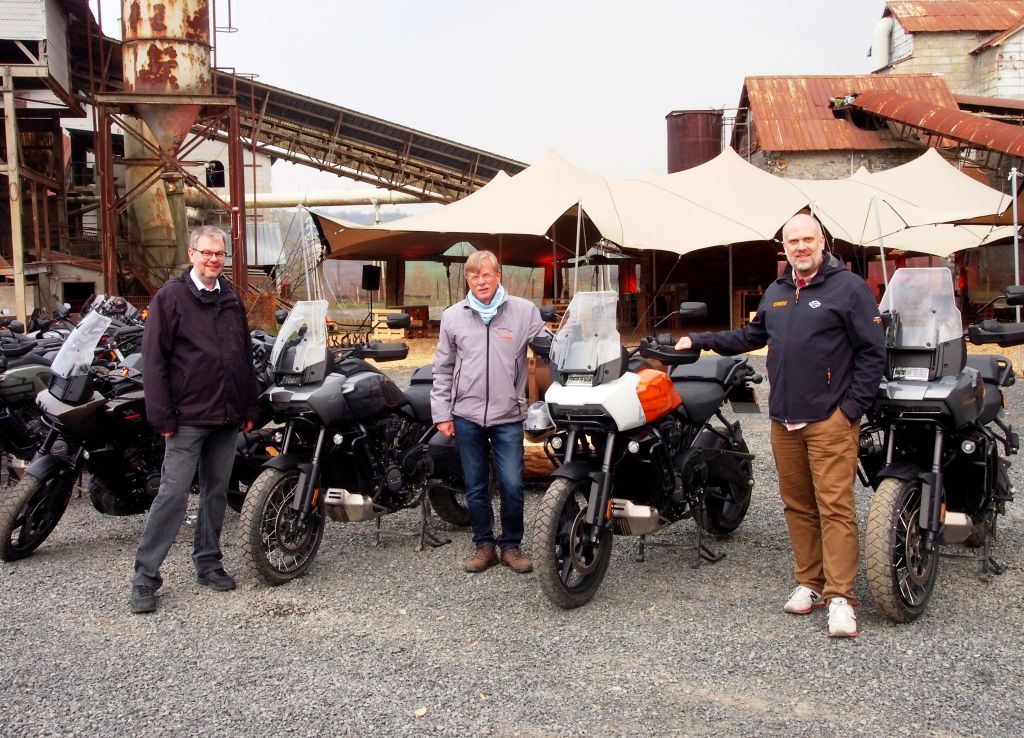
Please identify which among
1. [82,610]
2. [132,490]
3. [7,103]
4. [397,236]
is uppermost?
[7,103]

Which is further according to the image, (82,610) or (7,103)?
(7,103)

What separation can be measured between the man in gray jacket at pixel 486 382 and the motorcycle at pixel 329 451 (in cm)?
32

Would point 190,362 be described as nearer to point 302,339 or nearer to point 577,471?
point 302,339

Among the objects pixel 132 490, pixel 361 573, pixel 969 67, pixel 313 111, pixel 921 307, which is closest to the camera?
pixel 921 307

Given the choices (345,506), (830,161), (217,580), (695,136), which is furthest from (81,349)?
(695,136)

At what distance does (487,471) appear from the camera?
4871mm

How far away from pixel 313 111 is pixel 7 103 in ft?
31.6

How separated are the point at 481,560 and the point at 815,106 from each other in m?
33.3

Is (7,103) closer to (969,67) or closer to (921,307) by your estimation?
(921,307)

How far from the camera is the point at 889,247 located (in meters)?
20.2

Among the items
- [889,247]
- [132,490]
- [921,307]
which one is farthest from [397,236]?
[921,307]

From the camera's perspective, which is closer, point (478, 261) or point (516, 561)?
point (478, 261)

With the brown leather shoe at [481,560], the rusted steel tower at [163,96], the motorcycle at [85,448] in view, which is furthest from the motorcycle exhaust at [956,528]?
the rusted steel tower at [163,96]

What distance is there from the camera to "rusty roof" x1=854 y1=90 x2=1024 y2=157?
2650 cm
